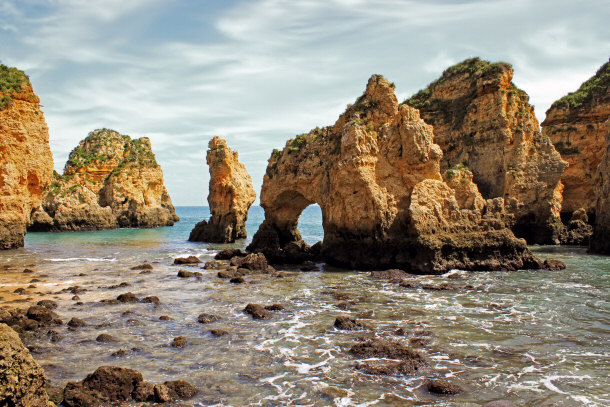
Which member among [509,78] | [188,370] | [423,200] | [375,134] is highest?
[509,78]

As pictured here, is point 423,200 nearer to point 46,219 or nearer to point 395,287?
point 395,287

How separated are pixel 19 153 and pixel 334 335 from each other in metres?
29.4

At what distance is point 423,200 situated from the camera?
25.0 m

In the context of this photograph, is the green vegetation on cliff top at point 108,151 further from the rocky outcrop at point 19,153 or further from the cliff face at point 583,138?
the cliff face at point 583,138

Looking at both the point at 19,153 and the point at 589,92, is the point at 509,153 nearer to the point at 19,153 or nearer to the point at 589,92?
the point at 589,92

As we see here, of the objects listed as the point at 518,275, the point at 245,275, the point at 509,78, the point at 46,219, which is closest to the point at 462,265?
the point at 518,275

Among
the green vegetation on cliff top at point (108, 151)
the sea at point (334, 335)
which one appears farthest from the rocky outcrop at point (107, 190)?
the sea at point (334, 335)

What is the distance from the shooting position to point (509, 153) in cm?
4000

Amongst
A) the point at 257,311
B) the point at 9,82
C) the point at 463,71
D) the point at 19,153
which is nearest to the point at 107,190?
the point at 19,153

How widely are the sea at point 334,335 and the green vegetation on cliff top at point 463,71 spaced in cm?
2331

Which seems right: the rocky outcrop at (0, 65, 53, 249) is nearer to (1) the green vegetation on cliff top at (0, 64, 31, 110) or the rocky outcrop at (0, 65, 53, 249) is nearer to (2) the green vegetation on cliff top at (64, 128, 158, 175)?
(1) the green vegetation on cliff top at (0, 64, 31, 110)

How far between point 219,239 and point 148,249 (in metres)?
9.50

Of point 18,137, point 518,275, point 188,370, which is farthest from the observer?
point 18,137

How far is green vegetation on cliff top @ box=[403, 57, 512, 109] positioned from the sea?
2331 cm
